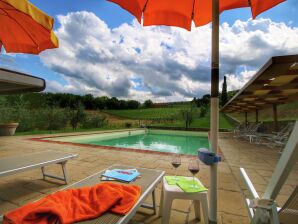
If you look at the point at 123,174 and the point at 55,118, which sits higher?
the point at 55,118

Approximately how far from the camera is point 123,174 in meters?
2.11

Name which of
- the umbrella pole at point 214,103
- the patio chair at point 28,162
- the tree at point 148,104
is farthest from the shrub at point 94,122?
the tree at point 148,104

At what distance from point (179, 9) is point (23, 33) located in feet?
9.57

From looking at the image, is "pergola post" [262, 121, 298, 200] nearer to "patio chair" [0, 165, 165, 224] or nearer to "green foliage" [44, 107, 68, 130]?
"patio chair" [0, 165, 165, 224]

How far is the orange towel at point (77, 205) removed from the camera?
1.20 m

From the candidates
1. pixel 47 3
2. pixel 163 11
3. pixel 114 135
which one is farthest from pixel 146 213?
pixel 114 135

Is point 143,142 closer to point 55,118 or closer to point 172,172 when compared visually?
point 55,118

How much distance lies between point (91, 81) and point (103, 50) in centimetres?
627

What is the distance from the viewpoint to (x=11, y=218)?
3.95 feet

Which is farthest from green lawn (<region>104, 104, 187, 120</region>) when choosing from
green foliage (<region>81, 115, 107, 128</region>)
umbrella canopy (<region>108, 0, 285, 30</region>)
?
umbrella canopy (<region>108, 0, 285, 30</region>)

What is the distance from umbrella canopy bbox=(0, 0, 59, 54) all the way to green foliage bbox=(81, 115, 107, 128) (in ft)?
40.9

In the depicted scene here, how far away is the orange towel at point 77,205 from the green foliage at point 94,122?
48.9 ft

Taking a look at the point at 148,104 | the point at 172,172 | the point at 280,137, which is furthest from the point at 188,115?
the point at 148,104

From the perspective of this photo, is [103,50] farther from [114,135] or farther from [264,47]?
[264,47]
